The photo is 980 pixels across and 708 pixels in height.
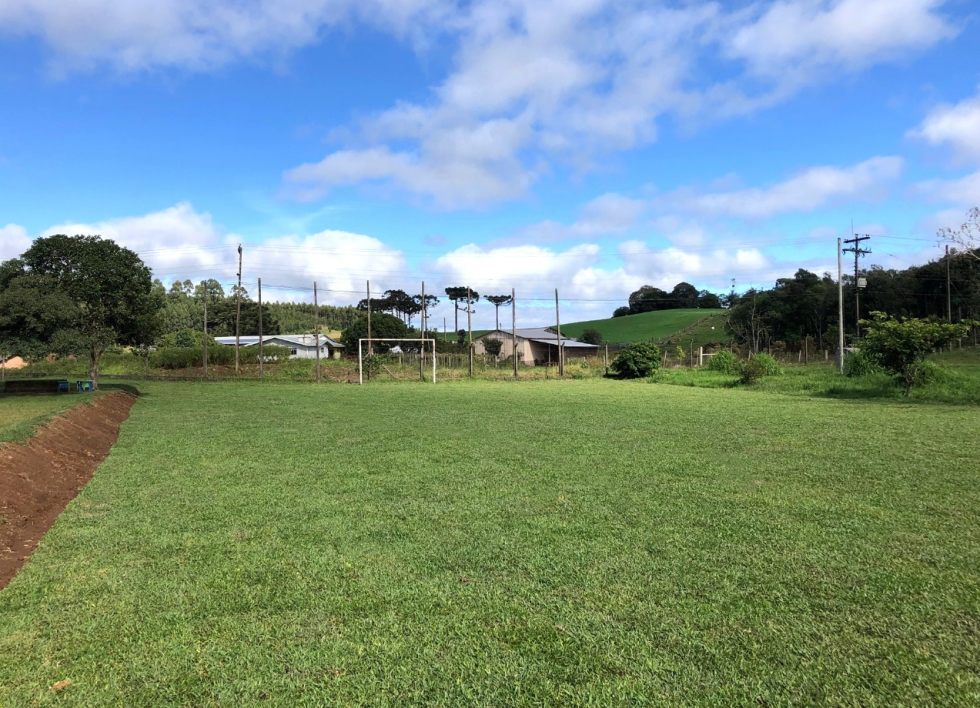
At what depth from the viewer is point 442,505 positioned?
5.82 meters

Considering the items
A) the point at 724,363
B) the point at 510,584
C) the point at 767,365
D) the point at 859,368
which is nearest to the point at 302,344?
the point at 724,363

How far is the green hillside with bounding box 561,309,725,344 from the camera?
69.4 meters

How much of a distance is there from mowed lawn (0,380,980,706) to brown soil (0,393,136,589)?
10.9 inches

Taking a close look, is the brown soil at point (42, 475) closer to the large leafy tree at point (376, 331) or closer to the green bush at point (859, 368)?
the green bush at point (859, 368)

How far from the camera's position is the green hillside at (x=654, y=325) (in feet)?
228

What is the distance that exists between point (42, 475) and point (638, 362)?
28170 millimetres

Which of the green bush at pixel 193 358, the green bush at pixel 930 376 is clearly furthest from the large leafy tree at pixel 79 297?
the green bush at pixel 930 376

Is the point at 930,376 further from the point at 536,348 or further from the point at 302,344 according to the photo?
the point at 302,344

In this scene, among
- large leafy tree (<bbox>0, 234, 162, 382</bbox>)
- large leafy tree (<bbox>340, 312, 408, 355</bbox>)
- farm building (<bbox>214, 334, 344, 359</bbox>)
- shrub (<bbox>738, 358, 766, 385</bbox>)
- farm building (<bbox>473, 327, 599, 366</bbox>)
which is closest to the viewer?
large leafy tree (<bbox>0, 234, 162, 382</bbox>)

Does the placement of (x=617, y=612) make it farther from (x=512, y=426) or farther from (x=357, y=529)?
(x=512, y=426)

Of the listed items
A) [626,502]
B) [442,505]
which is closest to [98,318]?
[442,505]

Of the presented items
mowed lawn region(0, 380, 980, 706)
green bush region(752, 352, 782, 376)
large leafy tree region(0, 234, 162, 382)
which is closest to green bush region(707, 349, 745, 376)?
green bush region(752, 352, 782, 376)

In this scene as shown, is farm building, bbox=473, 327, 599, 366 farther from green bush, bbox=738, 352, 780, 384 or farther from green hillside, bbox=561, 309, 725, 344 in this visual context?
green bush, bbox=738, 352, 780, 384

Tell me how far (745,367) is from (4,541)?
25171 mm
